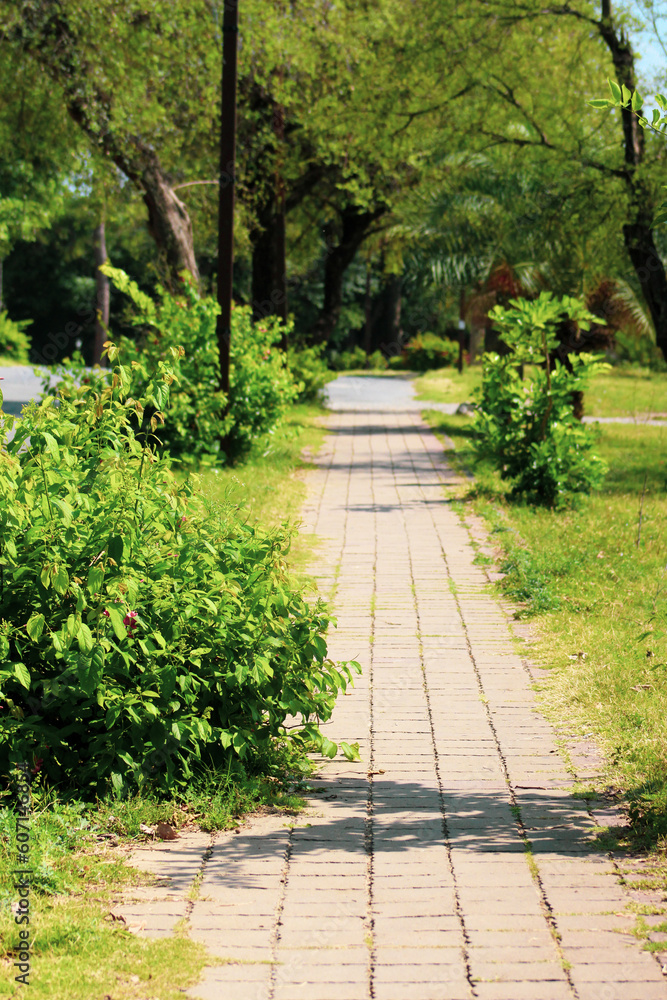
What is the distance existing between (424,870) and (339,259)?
888 inches

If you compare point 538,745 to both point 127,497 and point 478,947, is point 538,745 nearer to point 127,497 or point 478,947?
point 478,947

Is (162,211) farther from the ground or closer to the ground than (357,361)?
farther from the ground

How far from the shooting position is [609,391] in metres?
32.9

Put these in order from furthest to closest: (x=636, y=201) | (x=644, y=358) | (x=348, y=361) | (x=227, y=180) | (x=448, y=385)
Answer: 1. (x=348, y=361)
2. (x=644, y=358)
3. (x=448, y=385)
4. (x=636, y=201)
5. (x=227, y=180)

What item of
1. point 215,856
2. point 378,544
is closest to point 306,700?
point 215,856

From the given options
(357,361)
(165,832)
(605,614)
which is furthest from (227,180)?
(357,361)

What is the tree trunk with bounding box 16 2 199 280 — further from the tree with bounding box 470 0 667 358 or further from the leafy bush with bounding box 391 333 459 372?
the leafy bush with bounding box 391 333 459 372

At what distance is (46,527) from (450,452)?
12.8 m

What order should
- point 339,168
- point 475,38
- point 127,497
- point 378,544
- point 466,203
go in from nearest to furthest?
point 127,497
point 378,544
point 475,38
point 466,203
point 339,168

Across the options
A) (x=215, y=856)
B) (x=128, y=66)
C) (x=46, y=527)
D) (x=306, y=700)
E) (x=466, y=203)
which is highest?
(x=128, y=66)

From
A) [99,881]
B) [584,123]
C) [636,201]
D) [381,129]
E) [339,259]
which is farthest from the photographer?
[339,259]

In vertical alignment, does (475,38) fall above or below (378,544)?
above

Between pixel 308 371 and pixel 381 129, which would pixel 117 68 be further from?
pixel 308 371

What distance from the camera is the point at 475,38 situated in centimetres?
1606
